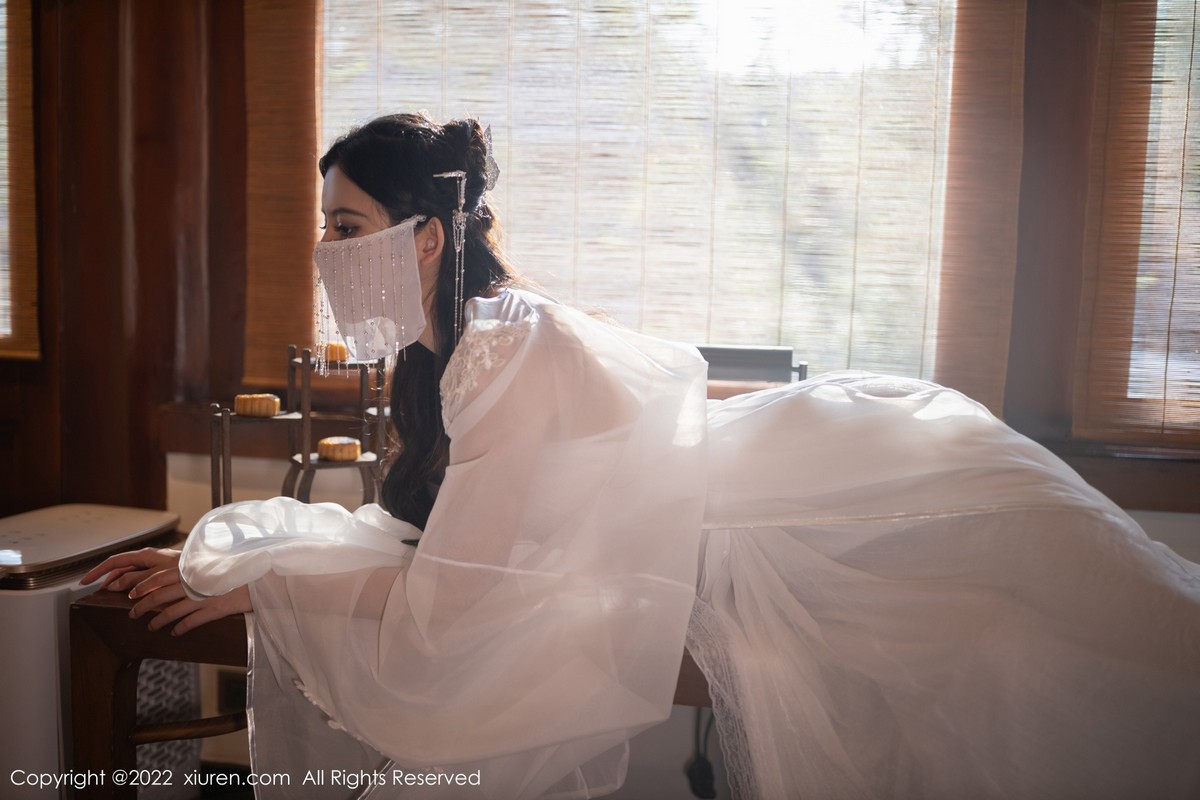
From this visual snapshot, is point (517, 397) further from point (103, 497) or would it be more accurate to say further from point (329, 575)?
point (103, 497)

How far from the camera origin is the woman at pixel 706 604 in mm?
1097

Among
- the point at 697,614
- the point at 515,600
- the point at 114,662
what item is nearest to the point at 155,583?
the point at 114,662

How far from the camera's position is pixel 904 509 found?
47.8 inches

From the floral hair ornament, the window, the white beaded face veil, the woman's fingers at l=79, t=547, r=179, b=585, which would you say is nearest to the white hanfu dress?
the woman's fingers at l=79, t=547, r=179, b=585

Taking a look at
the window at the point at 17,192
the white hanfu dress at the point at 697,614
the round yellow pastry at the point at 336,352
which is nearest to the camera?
the white hanfu dress at the point at 697,614

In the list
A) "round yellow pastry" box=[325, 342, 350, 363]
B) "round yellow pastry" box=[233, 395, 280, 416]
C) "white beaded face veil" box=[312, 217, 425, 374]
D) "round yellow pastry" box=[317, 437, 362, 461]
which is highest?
"white beaded face veil" box=[312, 217, 425, 374]

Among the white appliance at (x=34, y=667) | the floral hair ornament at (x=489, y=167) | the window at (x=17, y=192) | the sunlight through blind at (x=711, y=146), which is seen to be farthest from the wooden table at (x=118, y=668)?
the window at (x=17, y=192)

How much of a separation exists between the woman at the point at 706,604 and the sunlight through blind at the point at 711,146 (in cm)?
86

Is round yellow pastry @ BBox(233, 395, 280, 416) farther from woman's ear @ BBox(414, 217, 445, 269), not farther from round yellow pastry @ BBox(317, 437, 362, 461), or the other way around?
woman's ear @ BBox(414, 217, 445, 269)

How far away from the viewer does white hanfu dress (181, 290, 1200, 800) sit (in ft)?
3.59

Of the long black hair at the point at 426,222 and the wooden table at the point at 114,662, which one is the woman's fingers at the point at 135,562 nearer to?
the wooden table at the point at 114,662

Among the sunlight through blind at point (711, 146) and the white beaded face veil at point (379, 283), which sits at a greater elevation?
the sunlight through blind at point (711, 146)

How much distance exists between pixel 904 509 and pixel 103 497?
2.01 meters

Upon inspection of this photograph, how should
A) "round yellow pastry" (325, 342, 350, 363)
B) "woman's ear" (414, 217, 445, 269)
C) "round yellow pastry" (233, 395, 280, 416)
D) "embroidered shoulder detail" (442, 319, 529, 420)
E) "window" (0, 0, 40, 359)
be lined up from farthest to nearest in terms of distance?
"window" (0, 0, 40, 359), "round yellow pastry" (233, 395, 280, 416), "round yellow pastry" (325, 342, 350, 363), "woman's ear" (414, 217, 445, 269), "embroidered shoulder detail" (442, 319, 529, 420)
